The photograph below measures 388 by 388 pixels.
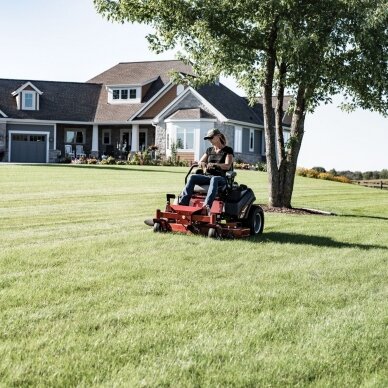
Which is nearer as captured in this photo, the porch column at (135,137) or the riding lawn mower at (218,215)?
the riding lawn mower at (218,215)

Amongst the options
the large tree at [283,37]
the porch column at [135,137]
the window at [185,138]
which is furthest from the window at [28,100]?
the large tree at [283,37]

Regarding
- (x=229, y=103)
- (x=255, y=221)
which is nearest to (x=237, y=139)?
(x=229, y=103)

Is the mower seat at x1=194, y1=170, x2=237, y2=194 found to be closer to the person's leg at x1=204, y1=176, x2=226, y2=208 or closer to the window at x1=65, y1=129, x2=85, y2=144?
the person's leg at x1=204, y1=176, x2=226, y2=208

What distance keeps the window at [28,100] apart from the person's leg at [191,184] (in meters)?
39.7

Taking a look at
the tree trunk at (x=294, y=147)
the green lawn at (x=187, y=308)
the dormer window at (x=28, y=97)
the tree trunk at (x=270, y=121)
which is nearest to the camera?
the green lawn at (x=187, y=308)

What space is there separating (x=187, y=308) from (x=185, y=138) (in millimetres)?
39334

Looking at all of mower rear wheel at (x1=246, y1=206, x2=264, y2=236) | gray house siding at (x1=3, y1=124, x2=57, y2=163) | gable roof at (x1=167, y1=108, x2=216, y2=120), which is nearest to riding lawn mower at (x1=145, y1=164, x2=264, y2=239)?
mower rear wheel at (x1=246, y1=206, x2=264, y2=236)

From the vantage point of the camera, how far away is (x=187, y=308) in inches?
230

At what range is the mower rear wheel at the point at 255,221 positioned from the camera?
11172 millimetres

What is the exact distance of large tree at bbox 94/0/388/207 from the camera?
15.4m

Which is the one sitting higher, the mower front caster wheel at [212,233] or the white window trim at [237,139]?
the white window trim at [237,139]

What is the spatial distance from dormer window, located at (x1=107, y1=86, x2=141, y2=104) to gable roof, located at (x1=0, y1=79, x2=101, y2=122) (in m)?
1.53

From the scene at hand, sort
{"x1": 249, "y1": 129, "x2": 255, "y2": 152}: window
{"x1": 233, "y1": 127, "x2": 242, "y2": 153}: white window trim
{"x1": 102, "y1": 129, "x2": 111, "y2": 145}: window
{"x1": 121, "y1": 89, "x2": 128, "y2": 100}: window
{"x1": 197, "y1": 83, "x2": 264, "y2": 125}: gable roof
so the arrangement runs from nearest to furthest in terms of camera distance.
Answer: {"x1": 197, "y1": 83, "x2": 264, "y2": 125}: gable roof, {"x1": 233, "y1": 127, "x2": 242, "y2": 153}: white window trim, {"x1": 249, "y1": 129, "x2": 255, "y2": 152}: window, {"x1": 121, "y1": 89, "x2": 128, "y2": 100}: window, {"x1": 102, "y1": 129, "x2": 111, "y2": 145}: window

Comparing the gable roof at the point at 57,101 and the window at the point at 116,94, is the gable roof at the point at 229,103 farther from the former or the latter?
the gable roof at the point at 57,101
